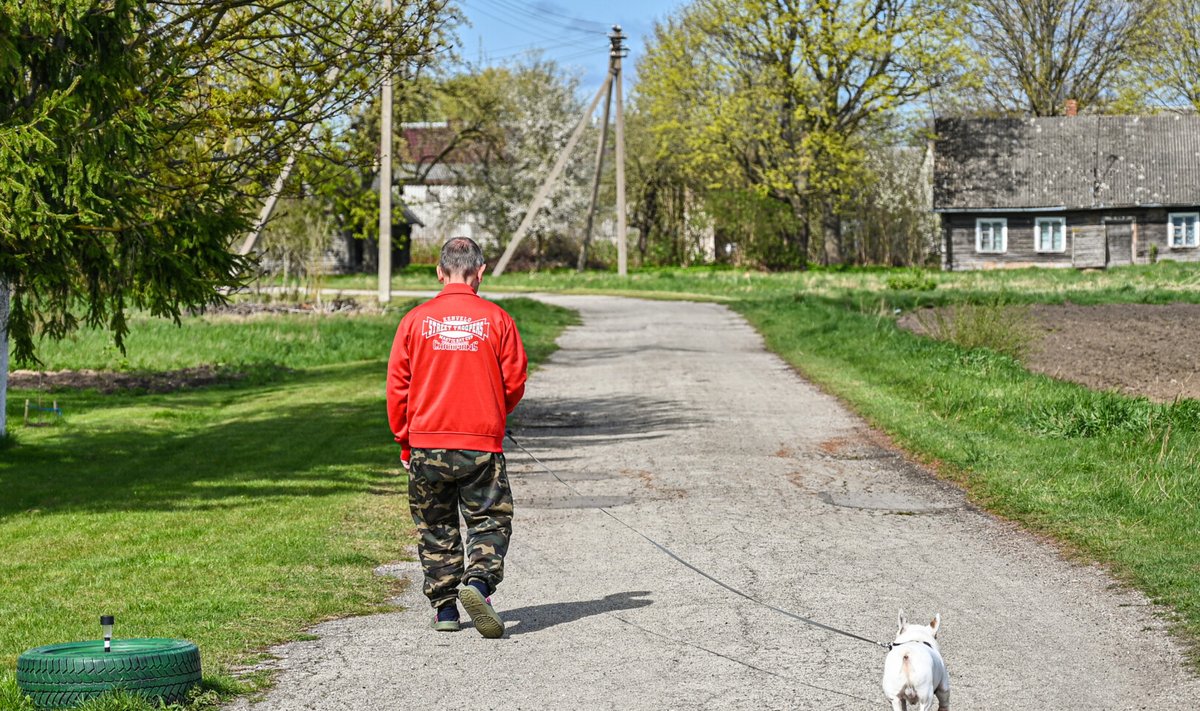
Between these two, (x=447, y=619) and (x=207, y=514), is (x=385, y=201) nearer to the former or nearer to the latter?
(x=207, y=514)

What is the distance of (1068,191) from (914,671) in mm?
63407

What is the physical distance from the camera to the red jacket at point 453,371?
7.50m

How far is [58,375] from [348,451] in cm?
1152

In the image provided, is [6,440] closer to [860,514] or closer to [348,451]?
[348,451]

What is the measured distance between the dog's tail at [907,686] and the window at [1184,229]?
6414 cm

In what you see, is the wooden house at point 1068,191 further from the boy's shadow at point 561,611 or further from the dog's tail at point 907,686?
the dog's tail at point 907,686

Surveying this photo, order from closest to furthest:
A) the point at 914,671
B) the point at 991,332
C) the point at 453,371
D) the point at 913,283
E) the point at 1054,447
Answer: the point at 914,671, the point at 453,371, the point at 1054,447, the point at 991,332, the point at 913,283

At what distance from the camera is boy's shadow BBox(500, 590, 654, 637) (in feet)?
25.0

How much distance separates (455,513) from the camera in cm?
771

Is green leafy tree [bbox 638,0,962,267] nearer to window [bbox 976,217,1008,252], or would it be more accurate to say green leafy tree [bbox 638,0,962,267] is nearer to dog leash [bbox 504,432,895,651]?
window [bbox 976,217,1008,252]

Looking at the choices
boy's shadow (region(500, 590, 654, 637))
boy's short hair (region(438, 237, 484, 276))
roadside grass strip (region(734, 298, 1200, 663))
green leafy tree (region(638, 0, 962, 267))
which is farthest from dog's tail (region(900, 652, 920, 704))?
green leafy tree (region(638, 0, 962, 267))

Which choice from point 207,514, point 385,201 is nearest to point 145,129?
point 207,514

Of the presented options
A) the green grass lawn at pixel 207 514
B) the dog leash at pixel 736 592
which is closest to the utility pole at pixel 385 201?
the green grass lawn at pixel 207 514

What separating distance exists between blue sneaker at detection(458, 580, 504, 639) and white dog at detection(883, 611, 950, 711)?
2.50 meters
